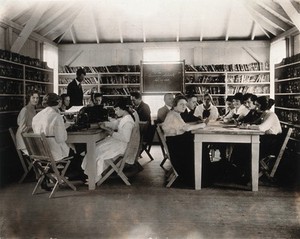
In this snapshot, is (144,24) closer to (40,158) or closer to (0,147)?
(0,147)

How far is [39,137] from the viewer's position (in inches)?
161

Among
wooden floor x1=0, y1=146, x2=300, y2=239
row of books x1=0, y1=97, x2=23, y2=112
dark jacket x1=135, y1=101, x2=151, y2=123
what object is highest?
row of books x1=0, y1=97, x2=23, y2=112

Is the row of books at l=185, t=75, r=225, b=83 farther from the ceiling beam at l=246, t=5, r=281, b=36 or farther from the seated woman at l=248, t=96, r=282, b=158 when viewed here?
the seated woman at l=248, t=96, r=282, b=158

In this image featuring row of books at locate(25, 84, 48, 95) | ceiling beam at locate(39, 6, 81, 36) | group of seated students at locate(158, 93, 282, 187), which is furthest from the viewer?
ceiling beam at locate(39, 6, 81, 36)

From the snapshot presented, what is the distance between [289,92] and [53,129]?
5915 mm

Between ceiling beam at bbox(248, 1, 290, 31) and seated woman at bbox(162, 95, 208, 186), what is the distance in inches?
208

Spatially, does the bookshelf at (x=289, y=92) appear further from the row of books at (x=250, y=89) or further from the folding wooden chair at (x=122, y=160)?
the folding wooden chair at (x=122, y=160)

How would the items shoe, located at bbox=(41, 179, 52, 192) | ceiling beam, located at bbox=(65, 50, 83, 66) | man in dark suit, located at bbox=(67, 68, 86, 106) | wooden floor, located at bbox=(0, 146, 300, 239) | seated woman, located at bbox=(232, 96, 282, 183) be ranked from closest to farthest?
wooden floor, located at bbox=(0, 146, 300, 239)
shoe, located at bbox=(41, 179, 52, 192)
seated woman, located at bbox=(232, 96, 282, 183)
man in dark suit, located at bbox=(67, 68, 86, 106)
ceiling beam, located at bbox=(65, 50, 83, 66)

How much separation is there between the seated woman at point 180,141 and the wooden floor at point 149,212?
360mm

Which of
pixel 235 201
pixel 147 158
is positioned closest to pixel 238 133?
pixel 235 201

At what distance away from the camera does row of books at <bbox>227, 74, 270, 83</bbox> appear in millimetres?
10117

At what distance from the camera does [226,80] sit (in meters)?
10.1

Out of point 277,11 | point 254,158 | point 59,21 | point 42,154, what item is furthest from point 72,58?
point 254,158

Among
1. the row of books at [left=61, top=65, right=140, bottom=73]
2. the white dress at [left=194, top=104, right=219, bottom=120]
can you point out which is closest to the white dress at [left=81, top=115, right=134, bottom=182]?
the white dress at [left=194, top=104, right=219, bottom=120]
